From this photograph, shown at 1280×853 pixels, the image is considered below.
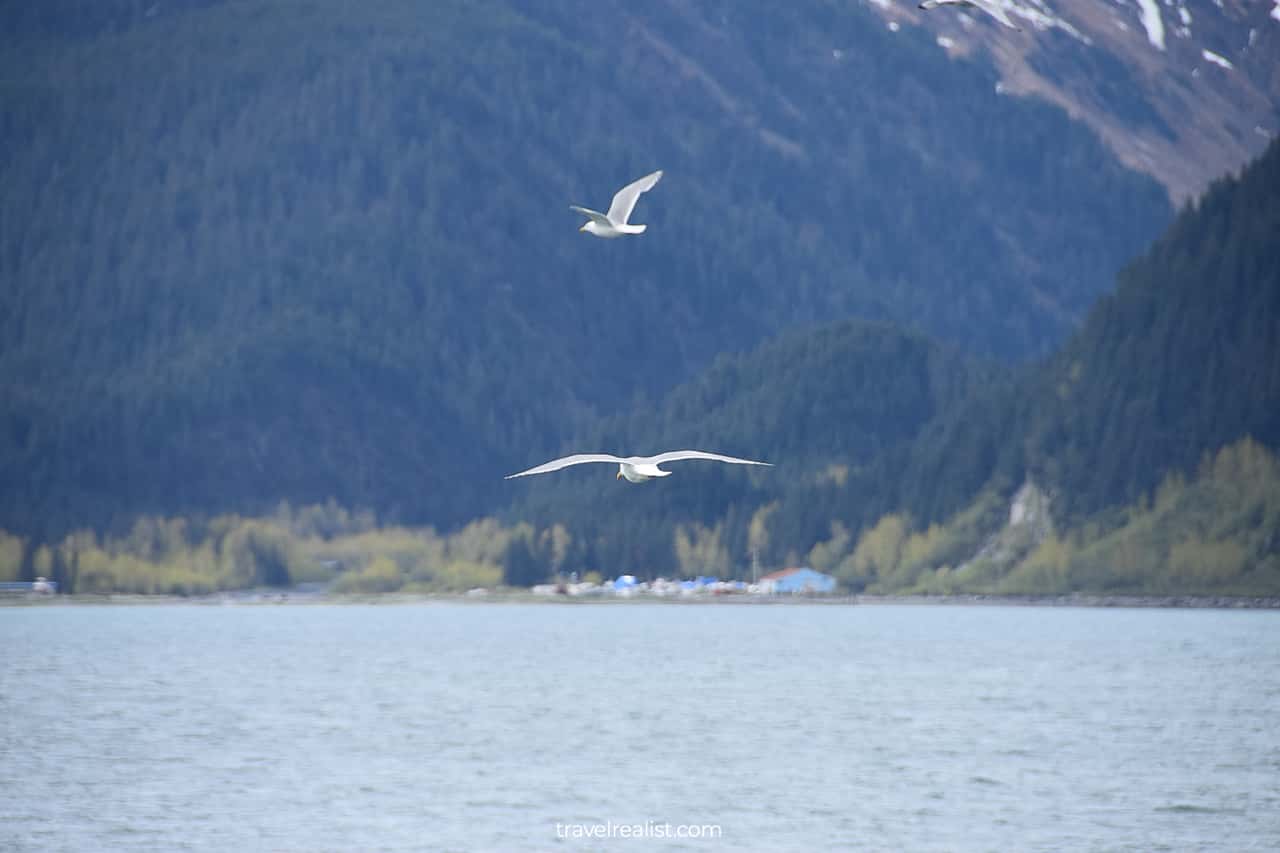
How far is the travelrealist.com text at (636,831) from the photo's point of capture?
80.8 meters

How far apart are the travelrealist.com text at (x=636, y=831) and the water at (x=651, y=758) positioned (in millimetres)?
533

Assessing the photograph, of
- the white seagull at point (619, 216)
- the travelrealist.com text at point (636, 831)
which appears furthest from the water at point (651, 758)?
the white seagull at point (619, 216)

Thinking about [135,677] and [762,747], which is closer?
[762,747]

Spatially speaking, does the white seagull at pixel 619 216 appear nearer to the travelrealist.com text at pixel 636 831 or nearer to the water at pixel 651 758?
the travelrealist.com text at pixel 636 831

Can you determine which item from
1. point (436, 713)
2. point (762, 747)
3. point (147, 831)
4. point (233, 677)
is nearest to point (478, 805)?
point (147, 831)

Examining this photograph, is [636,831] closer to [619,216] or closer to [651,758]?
[619,216]

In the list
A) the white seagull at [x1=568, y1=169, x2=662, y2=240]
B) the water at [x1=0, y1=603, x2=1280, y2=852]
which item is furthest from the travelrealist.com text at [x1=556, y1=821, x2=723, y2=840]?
the white seagull at [x1=568, y1=169, x2=662, y2=240]

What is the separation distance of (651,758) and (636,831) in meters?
22.1

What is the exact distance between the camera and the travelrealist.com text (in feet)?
265

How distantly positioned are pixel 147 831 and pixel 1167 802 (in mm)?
36125

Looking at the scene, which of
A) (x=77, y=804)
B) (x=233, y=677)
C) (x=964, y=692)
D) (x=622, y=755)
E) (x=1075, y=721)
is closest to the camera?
(x=77, y=804)

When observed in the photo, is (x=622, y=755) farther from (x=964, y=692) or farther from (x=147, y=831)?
(x=964, y=692)

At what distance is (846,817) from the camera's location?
85750 millimetres

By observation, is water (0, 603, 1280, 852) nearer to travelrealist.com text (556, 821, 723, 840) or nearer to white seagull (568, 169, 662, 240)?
travelrealist.com text (556, 821, 723, 840)
